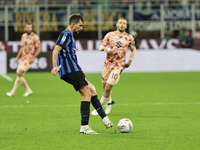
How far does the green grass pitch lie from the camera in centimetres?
618

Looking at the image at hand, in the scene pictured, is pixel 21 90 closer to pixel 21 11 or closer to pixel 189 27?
pixel 21 11

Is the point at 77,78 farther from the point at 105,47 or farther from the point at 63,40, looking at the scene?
the point at 105,47

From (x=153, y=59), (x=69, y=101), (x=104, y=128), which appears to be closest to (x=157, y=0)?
(x=153, y=59)

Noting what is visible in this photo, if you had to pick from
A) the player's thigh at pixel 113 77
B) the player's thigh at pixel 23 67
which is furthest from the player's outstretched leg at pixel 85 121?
the player's thigh at pixel 23 67

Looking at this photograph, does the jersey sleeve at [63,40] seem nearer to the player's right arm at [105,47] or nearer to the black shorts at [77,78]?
the black shorts at [77,78]

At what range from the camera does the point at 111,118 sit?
28.9 ft

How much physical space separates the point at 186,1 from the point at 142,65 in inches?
275

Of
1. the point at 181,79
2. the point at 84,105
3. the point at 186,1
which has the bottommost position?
the point at 181,79

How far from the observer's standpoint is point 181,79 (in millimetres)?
18625

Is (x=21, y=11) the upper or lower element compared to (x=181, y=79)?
upper

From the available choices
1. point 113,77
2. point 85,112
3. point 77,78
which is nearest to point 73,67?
point 77,78

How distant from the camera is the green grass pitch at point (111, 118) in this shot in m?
6.18

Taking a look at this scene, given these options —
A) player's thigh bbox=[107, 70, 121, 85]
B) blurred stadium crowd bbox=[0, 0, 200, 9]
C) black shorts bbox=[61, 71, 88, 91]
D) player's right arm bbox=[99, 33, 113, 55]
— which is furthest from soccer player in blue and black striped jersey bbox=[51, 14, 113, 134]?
blurred stadium crowd bbox=[0, 0, 200, 9]

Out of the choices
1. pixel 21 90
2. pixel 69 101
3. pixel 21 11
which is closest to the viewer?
pixel 69 101
